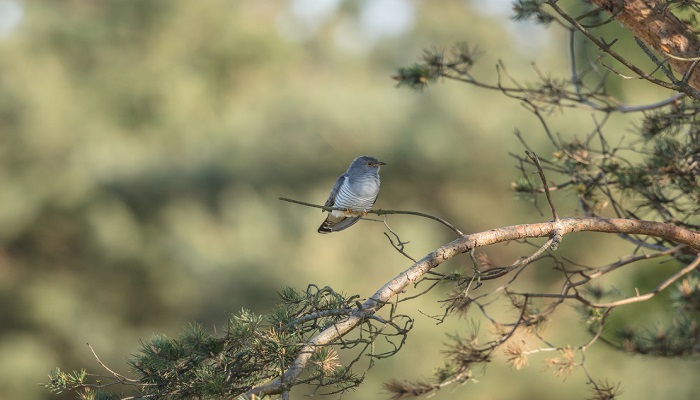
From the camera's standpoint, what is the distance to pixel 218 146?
13719mm

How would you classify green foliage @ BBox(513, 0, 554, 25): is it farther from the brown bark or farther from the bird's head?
the bird's head

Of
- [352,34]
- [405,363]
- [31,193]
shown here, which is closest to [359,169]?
[405,363]

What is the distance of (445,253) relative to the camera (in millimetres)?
2316

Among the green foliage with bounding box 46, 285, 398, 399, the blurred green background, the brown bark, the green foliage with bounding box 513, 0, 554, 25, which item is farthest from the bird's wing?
the blurred green background

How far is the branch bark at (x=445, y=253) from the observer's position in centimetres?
214

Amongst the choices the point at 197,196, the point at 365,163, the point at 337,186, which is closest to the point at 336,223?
the point at 337,186

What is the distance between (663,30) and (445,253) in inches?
43.6

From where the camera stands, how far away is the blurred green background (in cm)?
1117

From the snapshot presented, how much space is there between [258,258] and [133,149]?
154 inches

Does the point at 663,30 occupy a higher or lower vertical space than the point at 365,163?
lower

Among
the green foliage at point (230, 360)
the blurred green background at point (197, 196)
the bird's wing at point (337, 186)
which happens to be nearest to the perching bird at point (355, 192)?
the bird's wing at point (337, 186)

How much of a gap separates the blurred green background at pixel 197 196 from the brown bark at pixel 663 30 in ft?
21.9

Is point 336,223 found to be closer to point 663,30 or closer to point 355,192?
point 355,192

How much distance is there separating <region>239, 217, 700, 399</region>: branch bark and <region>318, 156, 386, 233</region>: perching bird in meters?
1.34
